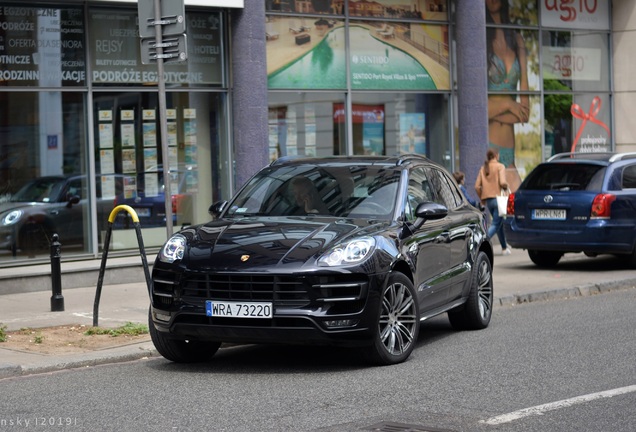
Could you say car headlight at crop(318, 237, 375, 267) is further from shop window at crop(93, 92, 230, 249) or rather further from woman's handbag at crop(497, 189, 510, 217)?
woman's handbag at crop(497, 189, 510, 217)

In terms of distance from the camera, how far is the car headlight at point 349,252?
8633 millimetres

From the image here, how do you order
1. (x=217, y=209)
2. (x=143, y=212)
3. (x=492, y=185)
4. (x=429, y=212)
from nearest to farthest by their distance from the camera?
(x=429, y=212)
(x=217, y=209)
(x=143, y=212)
(x=492, y=185)

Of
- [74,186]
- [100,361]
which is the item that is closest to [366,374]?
[100,361]

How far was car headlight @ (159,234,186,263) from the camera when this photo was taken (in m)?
9.04

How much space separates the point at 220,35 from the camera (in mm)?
17750

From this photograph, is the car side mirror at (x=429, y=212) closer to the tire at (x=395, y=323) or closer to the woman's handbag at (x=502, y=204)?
the tire at (x=395, y=323)

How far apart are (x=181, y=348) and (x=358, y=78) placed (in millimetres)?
11030

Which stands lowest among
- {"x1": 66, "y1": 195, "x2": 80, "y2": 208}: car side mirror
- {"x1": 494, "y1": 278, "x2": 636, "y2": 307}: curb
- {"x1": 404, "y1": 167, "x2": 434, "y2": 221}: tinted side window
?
{"x1": 494, "y1": 278, "x2": 636, "y2": 307}: curb

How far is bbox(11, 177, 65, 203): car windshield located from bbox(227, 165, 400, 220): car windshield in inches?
243

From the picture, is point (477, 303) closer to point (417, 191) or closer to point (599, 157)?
point (417, 191)

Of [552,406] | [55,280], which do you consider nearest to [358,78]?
[55,280]

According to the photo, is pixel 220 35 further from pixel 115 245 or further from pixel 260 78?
pixel 115 245

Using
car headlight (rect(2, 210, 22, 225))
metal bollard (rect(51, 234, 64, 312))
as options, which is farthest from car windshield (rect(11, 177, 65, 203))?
metal bollard (rect(51, 234, 64, 312))

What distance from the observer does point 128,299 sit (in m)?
13.8
